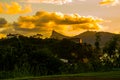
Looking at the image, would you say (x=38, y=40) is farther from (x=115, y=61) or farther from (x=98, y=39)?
(x=115, y=61)

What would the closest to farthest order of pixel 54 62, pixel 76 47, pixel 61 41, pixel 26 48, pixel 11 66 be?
pixel 11 66 → pixel 54 62 → pixel 26 48 → pixel 76 47 → pixel 61 41

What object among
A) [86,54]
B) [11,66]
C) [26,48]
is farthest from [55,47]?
[11,66]

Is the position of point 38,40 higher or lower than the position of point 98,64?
higher

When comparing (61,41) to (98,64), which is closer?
(98,64)

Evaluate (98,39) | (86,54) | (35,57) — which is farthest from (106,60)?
(86,54)

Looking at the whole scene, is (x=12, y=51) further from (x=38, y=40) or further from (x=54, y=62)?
(x=38, y=40)

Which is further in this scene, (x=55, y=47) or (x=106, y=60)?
(x=55, y=47)

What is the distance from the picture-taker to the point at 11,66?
28391 mm

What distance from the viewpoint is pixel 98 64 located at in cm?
2562

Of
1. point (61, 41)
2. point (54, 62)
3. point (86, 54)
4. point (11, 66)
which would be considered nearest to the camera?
point (11, 66)

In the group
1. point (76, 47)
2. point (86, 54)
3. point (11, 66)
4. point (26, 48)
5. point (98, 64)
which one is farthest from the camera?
point (76, 47)

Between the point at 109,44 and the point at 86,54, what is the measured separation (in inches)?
769

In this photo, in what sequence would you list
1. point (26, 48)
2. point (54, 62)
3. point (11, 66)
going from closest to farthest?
point (11, 66) → point (54, 62) → point (26, 48)

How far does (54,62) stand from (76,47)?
22.5 m
